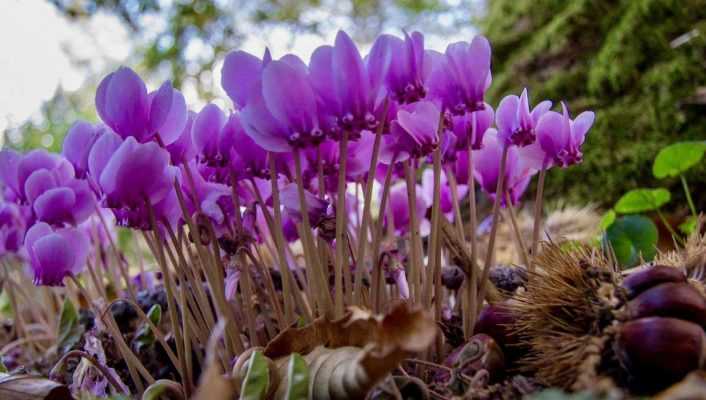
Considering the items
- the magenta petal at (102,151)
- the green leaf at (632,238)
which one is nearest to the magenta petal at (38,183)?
the magenta petal at (102,151)

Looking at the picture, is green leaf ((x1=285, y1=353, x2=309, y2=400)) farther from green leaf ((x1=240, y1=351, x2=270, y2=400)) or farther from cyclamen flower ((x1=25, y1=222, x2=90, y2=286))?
cyclamen flower ((x1=25, y1=222, x2=90, y2=286))

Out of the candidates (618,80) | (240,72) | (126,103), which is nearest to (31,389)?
(126,103)

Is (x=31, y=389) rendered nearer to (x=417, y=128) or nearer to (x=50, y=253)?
(x=50, y=253)

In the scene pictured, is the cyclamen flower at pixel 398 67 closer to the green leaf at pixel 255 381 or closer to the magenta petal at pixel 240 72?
the magenta petal at pixel 240 72

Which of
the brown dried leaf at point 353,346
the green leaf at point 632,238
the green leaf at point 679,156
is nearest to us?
the brown dried leaf at point 353,346

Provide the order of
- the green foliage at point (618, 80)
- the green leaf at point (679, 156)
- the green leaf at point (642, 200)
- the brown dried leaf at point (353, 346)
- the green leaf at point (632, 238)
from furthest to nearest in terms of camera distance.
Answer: the green foliage at point (618, 80) < the green leaf at point (642, 200) < the green leaf at point (679, 156) < the green leaf at point (632, 238) < the brown dried leaf at point (353, 346)

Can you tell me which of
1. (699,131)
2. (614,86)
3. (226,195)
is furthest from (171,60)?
(226,195)
